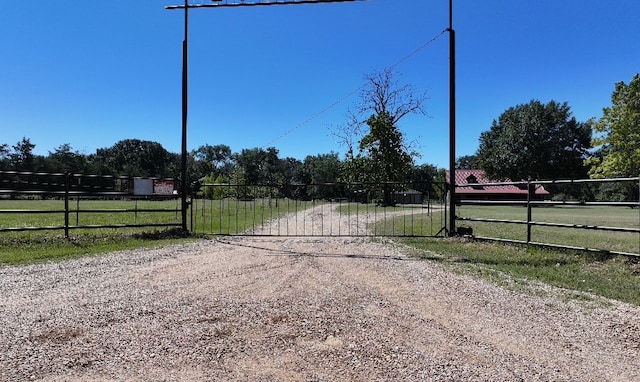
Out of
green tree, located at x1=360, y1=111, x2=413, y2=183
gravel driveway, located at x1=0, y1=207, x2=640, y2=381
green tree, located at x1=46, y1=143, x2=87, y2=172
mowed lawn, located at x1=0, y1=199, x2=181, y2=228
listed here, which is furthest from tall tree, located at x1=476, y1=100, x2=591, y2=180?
green tree, located at x1=46, y1=143, x2=87, y2=172

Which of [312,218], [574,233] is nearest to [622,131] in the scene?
[574,233]

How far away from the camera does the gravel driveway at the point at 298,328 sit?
10.4 feet

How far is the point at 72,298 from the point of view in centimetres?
512

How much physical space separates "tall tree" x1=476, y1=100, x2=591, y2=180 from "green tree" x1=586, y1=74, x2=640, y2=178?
18.3 metres

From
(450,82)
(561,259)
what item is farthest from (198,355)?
(450,82)

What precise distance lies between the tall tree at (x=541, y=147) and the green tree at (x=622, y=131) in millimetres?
18339

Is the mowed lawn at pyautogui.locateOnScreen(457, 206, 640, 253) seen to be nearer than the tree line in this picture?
Yes

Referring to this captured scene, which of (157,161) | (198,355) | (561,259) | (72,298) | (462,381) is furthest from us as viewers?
(157,161)

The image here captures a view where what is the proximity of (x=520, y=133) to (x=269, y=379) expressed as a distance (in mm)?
61486

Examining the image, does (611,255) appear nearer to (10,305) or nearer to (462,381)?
(462,381)

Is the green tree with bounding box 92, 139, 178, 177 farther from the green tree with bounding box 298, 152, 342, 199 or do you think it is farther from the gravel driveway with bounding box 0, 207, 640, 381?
the gravel driveway with bounding box 0, 207, 640, 381

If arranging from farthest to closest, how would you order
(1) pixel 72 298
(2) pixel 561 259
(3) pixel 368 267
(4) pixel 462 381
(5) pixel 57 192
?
(5) pixel 57 192
(2) pixel 561 259
(3) pixel 368 267
(1) pixel 72 298
(4) pixel 462 381

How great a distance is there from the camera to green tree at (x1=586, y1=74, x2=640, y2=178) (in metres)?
33.6

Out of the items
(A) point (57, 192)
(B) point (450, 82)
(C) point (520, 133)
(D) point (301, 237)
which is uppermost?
(C) point (520, 133)
